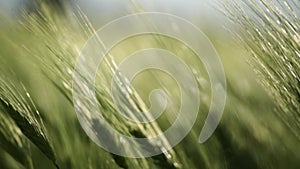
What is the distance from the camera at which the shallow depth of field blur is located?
66cm

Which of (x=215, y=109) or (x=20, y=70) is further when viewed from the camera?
(x=20, y=70)

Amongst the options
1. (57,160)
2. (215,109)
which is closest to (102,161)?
(57,160)

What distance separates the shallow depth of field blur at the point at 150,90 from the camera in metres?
0.66

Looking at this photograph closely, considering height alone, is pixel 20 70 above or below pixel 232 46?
above

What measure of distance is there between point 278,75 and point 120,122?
200mm

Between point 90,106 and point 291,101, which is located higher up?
point 90,106

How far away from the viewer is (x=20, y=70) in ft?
2.60

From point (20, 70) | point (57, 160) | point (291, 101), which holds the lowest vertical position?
point (291, 101)

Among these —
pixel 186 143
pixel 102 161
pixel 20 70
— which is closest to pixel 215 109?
pixel 186 143

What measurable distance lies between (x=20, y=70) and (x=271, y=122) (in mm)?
354

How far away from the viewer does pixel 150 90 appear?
696 millimetres

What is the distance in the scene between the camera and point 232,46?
0.74m

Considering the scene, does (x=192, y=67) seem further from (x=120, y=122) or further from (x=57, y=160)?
(x=57, y=160)

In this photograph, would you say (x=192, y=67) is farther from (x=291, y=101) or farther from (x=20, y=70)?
(x=20, y=70)
